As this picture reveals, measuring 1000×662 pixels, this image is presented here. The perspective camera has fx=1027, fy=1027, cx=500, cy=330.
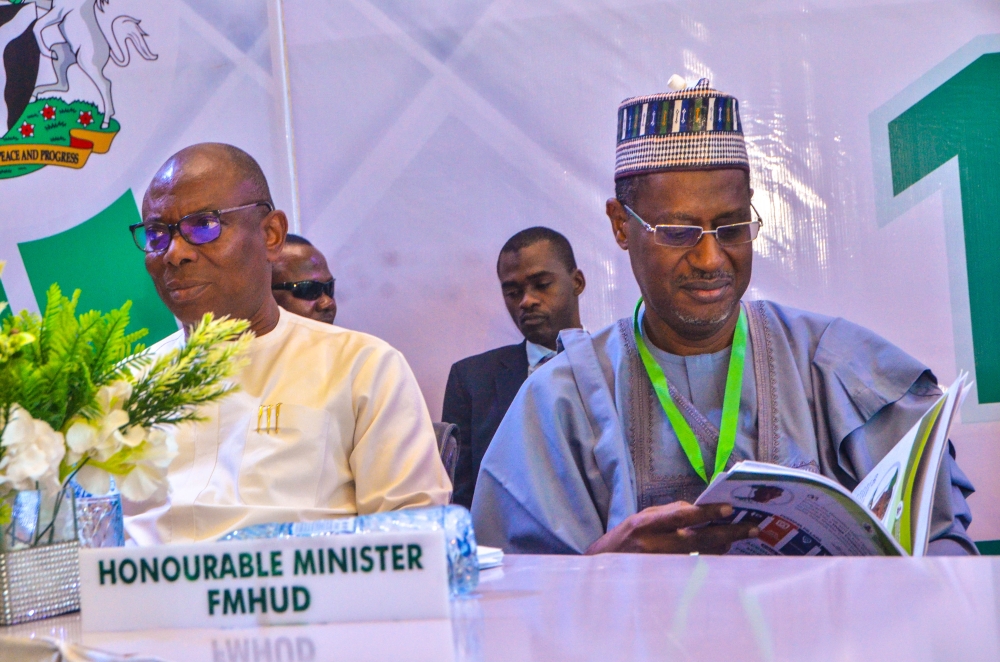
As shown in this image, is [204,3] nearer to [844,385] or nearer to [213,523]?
[213,523]

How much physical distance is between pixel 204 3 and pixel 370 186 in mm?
912

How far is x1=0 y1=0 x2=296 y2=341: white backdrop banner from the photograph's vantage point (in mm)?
3777

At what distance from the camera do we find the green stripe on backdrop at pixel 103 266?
12.5ft

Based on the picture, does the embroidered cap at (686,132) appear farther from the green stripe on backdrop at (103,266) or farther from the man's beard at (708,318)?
the green stripe on backdrop at (103,266)

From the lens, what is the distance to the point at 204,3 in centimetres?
375

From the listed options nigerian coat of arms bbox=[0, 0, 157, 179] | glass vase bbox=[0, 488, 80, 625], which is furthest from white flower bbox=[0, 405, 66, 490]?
nigerian coat of arms bbox=[0, 0, 157, 179]

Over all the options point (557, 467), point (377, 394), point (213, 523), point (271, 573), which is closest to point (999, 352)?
point (557, 467)

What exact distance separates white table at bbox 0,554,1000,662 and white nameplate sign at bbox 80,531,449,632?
20 mm

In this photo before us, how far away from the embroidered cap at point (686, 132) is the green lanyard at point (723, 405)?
1.23ft

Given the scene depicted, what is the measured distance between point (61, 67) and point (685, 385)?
2752 millimetres

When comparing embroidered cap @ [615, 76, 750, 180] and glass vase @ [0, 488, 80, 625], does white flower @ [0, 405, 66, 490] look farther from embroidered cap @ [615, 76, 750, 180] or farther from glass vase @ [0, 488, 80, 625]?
embroidered cap @ [615, 76, 750, 180]

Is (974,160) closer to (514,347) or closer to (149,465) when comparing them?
(514,347)

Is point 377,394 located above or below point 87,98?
below

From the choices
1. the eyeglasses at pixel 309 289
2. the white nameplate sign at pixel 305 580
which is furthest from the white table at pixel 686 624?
the eyeglasses at pixel 309 289
